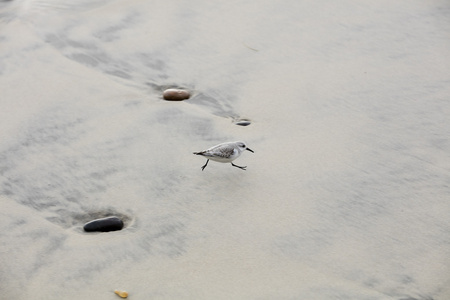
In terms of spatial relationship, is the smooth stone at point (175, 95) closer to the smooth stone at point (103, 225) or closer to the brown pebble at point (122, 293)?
the smooth stone at point (103, 225)

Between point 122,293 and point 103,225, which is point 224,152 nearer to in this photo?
point 103,225

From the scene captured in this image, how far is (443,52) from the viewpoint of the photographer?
14.9ft

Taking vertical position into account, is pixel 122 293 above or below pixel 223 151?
below

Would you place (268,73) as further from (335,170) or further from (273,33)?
(335,170)

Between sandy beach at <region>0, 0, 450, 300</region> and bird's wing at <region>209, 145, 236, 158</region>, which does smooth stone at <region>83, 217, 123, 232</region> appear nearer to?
sandy beach at <region>0, 0, 450, 300</region>

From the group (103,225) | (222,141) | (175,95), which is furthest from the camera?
(175,95)

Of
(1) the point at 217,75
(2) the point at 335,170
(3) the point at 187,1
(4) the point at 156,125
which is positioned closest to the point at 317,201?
(2) the point at 335,170

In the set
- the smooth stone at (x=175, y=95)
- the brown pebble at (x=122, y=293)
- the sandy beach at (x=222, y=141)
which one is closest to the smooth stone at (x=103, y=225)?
the sandy beach at (x=222, y=141)

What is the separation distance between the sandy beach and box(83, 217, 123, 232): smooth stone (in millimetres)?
46

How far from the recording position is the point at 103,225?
2979 millimetres

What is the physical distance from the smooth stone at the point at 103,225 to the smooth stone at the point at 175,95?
1230mm

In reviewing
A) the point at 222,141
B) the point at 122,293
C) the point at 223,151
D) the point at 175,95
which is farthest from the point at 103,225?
the point at 175,95

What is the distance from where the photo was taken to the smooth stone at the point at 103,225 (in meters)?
2.97

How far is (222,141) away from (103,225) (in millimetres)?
961
